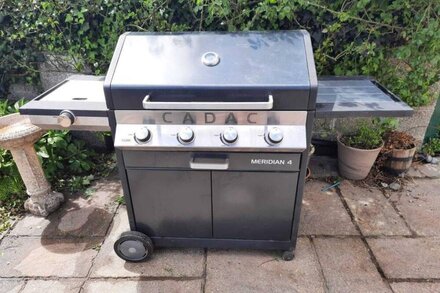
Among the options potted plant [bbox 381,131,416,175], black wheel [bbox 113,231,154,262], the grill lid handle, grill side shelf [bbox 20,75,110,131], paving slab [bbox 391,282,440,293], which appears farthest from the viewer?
potted plant [bbox 381,131,416,175]

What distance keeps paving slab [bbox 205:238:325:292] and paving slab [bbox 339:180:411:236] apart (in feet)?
1.85

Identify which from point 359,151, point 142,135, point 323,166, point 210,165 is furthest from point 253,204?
point 323,166

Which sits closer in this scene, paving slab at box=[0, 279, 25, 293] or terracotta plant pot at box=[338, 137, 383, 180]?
paving slab at box=[0, 279, 25, 293]

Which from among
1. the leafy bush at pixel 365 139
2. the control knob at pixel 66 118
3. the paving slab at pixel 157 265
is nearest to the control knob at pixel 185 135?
the control knob at pixel 66 118

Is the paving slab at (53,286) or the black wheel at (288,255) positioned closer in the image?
the paving slab at (53,286)

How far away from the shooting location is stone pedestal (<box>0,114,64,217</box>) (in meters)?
2.22

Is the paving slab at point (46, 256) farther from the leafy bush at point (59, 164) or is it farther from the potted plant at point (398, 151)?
the potted plant at point (398, 151)

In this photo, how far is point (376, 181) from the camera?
2922 mm

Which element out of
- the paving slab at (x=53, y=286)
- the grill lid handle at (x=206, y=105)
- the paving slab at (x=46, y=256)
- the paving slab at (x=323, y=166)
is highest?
the grill lid handle at (x=206, y=105)

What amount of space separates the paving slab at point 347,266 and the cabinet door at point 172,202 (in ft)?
2.72

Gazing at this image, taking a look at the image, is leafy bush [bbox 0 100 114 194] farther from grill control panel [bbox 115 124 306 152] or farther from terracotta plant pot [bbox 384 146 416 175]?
terracotta plant pot [bbox 384 146 416 175]

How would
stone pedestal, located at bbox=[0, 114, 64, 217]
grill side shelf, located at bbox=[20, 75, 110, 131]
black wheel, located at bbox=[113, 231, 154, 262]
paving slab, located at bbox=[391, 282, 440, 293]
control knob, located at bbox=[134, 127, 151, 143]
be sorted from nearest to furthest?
control knob, located at bbox=[134, 127, 151, 143] < grill side shelf, located at bbox=[20, 75, 110, 131] < paving slab, located at bbox=[391, 282, 440, 293] < black wheel, located at bbox=[113, 231, 154, 262] < stone pedestal, located at bbox=[0, 114, 64, 217]

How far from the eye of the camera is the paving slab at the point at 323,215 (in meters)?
2.37

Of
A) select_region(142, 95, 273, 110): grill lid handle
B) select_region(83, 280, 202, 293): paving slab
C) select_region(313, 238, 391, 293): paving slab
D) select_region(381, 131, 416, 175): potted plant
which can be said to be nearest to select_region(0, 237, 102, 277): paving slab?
select_region(83, 280, 202, 293): paving slab
